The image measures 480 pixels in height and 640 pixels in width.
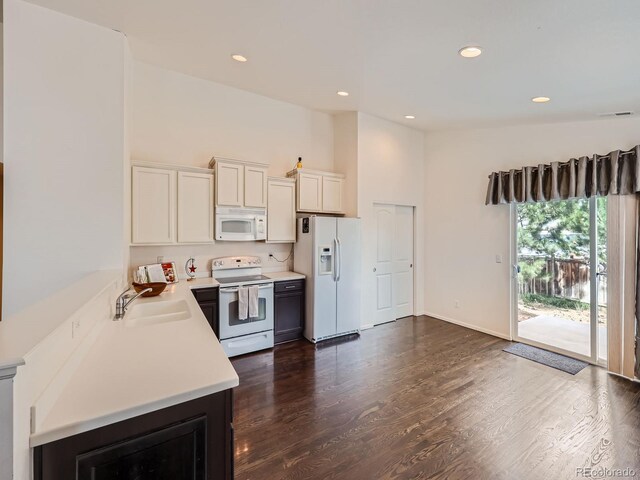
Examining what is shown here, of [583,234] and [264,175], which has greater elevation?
[264,175]

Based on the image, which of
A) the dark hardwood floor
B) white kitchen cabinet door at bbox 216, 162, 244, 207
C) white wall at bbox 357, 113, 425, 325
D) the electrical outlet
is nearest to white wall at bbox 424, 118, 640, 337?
white wall at bbox 357, 113, 425, 325

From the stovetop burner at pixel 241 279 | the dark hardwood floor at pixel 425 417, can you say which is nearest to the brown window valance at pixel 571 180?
the dark hardwood floor at pixel 425 417

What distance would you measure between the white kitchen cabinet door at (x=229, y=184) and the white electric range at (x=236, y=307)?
78 cm

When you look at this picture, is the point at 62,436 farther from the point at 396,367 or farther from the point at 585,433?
the point at 585,433

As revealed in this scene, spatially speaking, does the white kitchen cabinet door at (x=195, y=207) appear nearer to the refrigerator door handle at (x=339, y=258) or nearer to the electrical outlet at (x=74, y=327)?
the refrigerator door handle at (x=339, y=258)

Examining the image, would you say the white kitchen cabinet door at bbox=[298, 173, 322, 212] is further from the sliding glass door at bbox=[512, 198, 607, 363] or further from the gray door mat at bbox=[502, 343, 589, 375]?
the gray door mat at bbox=[502, 343, 589, 375]

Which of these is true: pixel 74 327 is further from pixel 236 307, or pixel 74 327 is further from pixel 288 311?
pixel 288 311

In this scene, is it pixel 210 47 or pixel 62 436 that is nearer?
pixel 62 436

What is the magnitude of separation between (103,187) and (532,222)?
4.97 meters

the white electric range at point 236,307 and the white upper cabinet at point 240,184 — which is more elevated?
the white upper cabinet at point 240,184

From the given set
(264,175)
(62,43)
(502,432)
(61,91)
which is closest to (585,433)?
(502,432)

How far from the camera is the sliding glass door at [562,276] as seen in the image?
11.0 feet

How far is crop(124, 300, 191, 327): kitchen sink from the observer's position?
215 cm

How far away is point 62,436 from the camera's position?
36.1 inches
